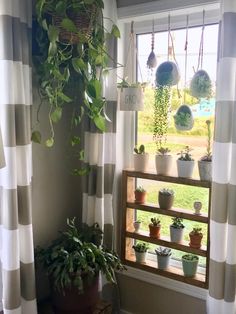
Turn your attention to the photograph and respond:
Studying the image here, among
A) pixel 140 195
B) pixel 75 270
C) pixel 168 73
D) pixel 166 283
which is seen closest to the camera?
pixel 75 270

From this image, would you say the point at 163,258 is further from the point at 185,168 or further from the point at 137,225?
the point at 185,168

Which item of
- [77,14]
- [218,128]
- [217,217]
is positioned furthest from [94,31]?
[217,217]

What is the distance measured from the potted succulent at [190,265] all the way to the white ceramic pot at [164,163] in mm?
512

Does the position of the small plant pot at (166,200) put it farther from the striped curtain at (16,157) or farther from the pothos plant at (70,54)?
the striped curtain at (16,157)

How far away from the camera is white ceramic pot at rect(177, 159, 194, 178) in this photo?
1.96 meters

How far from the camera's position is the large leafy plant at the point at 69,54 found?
1.67 m

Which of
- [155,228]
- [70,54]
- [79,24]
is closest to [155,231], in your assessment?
[155,228]

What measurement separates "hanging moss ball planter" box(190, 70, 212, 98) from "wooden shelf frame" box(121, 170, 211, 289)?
1.60ft

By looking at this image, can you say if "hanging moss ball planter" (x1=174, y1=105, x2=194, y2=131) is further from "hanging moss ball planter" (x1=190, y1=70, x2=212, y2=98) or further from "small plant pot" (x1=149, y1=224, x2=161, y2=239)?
"small plant pot" (x1=149, y1=224, x2=161, y2=239)

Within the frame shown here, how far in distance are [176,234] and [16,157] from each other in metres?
1.04

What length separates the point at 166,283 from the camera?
2.09 m

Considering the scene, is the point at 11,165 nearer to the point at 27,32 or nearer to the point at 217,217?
the point at 27,32

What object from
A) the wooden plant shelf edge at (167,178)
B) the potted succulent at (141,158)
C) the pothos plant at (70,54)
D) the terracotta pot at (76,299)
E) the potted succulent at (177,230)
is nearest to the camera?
the pothos plant at (70,54)

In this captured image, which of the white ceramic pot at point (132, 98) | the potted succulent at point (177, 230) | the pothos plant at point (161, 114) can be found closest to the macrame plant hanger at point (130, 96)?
the white ceramic pot at point (132, 98)
